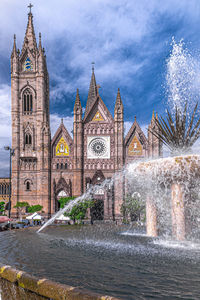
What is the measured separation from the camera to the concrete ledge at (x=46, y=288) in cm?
388

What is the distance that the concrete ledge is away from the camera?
3.88 metres

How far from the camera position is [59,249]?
1102 cm

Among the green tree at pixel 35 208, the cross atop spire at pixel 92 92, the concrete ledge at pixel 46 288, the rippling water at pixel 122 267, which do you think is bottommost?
the green tree at pixel 35 208

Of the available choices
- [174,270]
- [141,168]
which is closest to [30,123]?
[141,168]

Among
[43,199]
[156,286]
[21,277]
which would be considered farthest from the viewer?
[43,199]

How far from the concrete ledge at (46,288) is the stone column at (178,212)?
891 cm

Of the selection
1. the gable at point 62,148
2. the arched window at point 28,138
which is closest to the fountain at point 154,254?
the gable at point 62,148

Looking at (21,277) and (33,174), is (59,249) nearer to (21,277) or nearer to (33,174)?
(21,277)

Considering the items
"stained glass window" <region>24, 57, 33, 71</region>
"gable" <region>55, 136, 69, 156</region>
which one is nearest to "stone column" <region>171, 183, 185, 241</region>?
"gable" <region>55, 136, 69, 156</region>

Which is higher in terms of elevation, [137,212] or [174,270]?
[174,270]

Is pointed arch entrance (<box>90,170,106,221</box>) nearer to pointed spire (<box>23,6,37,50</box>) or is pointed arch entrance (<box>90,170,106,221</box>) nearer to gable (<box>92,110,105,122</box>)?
gable (<box>92,110,105,122</box>)

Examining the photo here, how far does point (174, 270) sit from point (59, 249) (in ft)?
16.8

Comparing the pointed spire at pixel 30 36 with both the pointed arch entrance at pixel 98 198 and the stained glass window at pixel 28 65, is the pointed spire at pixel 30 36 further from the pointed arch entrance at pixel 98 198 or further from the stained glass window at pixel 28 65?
the pointed arch entrance at pixel 98 198

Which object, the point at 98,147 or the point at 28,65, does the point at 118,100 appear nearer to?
the point at 98,147
